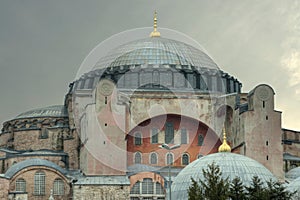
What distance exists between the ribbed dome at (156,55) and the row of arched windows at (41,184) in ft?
39.5

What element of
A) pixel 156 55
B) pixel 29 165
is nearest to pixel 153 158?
pixel 29 165

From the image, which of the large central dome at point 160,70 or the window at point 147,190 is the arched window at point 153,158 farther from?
the large central dome at point 160,70

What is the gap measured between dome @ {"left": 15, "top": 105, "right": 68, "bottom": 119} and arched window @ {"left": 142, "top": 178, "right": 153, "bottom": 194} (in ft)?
41.2

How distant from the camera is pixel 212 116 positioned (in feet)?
197

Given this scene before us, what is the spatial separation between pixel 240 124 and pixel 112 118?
28.0 feet

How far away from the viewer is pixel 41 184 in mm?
55562

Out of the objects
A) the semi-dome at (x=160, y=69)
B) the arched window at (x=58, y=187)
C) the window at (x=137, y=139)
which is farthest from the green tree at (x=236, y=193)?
the semi-dome at (x=160, y=69)

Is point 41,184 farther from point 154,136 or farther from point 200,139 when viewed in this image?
point 200,139

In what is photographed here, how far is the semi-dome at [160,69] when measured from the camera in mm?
62094

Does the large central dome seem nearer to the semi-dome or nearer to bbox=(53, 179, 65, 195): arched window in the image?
the semi-dome

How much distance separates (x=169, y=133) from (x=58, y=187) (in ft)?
29.7

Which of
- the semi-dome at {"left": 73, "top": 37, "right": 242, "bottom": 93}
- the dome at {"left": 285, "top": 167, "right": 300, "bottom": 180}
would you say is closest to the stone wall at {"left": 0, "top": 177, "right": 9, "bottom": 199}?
the semi-dome at {"left": 73, "top": 37, "right": 242, "bottom": 93}

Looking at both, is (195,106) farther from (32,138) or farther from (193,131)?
(32,138)

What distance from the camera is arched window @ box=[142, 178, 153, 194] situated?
54684 millimetres
